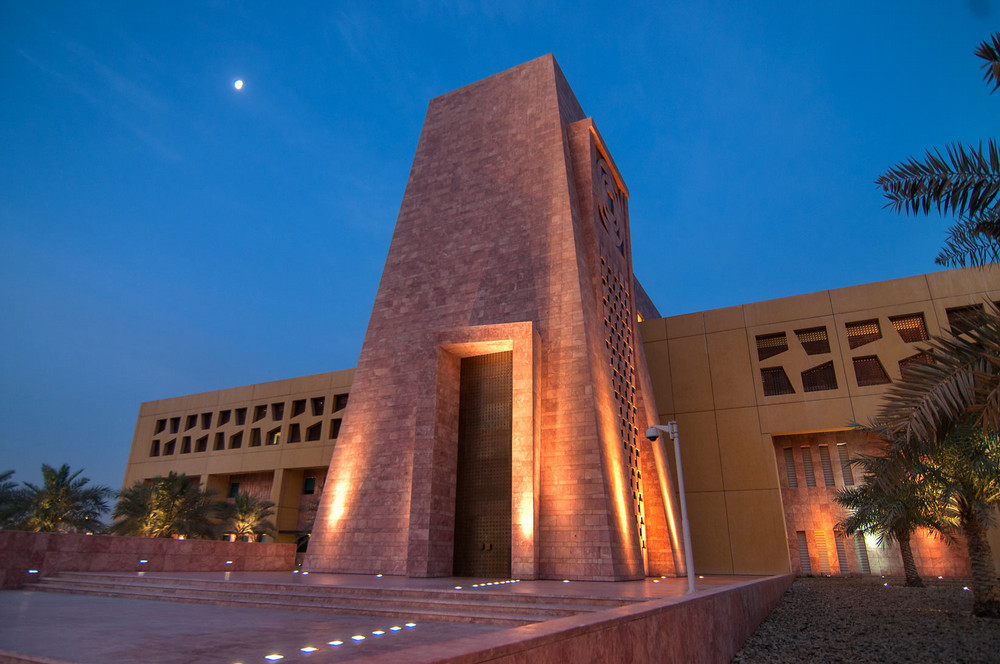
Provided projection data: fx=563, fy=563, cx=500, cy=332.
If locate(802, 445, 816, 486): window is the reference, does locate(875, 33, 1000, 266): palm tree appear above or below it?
above

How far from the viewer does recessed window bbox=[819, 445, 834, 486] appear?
25422mm

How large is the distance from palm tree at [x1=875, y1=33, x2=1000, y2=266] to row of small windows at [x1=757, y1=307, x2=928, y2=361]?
17.8 m

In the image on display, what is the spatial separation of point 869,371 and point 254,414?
3472 cm

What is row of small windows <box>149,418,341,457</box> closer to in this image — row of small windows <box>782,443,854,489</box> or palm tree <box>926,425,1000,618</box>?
row of small windows <box>782,443,854,489</box>

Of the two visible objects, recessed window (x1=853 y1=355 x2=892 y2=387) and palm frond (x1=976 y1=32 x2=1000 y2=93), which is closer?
palm frond (x1=976 y1=32 x2=1000 y2=93)

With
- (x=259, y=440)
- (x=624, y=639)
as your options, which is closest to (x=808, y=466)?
(x=624, y=639)

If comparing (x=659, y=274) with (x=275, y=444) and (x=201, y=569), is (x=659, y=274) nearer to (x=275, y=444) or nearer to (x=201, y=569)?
(x=275, y=444)

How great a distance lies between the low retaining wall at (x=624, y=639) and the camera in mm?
3170

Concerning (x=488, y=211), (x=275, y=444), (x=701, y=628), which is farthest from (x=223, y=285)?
(x=701, y=628)

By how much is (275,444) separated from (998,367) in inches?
1432

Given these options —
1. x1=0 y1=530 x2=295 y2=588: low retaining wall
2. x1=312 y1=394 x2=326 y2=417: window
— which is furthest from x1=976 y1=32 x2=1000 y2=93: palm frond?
x1=312 y1=394 x2=326 y2=417: window

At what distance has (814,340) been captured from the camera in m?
25.1

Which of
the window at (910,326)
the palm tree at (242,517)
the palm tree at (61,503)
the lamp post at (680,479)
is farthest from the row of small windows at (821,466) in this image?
the palm tree at (61,503)

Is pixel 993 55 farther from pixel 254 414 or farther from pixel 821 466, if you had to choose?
pixel 254 414
